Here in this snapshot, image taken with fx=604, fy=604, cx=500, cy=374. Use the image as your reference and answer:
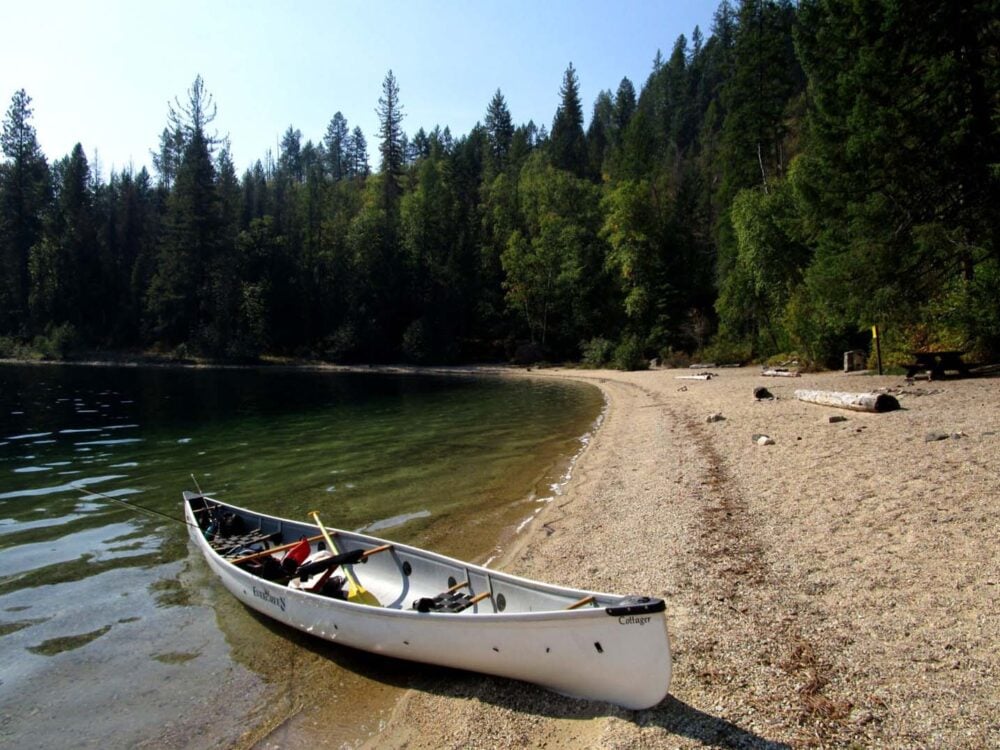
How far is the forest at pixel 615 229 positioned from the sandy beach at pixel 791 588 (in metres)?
10.9

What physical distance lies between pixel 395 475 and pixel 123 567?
20.3ft

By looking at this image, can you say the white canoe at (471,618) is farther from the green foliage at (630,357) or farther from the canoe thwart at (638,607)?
the green foliage at (630,357)

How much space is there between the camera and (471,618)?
16.6ft

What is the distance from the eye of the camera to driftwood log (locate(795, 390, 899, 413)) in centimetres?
1480

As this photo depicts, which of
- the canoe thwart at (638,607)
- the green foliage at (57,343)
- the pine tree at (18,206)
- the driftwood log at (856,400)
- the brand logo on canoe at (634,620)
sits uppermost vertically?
the pine tree at (18,206)

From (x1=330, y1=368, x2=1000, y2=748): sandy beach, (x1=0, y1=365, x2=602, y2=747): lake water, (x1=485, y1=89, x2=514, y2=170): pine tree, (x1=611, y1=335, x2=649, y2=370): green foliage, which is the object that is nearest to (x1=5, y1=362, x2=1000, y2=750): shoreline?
(x1=330, y1=368, x2=1000, y2=748): sandy beach

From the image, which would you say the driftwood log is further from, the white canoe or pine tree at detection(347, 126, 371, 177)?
pine tree at detection(347, 126, 371, 177)

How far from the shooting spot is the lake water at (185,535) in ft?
18.6

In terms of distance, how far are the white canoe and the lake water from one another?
1.53 ft

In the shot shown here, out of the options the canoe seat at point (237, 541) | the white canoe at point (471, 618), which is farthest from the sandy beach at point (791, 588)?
the canoe seat at point (237, 541)

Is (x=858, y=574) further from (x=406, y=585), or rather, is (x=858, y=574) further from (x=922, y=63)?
(x=922, y=63)

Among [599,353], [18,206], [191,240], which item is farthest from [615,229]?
[18,206]

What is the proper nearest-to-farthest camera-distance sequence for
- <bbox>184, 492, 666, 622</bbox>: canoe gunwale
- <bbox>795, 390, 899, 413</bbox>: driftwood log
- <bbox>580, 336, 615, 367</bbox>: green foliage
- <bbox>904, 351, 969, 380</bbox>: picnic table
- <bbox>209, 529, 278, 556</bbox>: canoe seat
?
<bbox>184, 492, 666, 622</bbox>: canoe gunwale
<bbox>209, 529, 278, 556</bbox>: canoe seat
<bbox>795, 390, 899, 413</bbox>: driftwood log
<bbox>904, 351, 969, 380</bbox>: picnic table
<bbox>580, 336, 615, 367</bbox>: green foliage

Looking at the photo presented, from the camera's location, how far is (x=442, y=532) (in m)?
10.2
